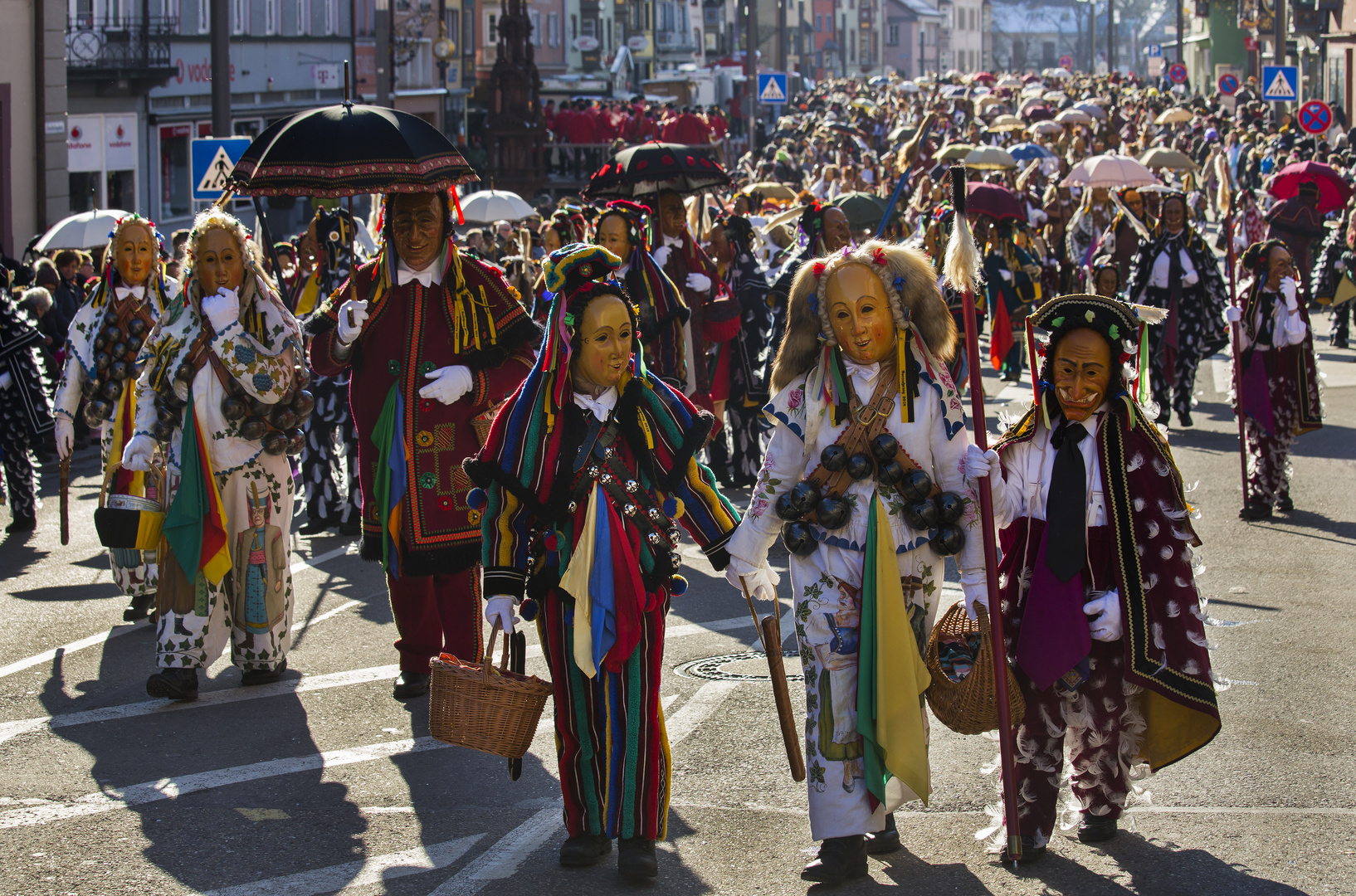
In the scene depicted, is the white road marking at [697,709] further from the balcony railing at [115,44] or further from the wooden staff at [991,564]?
the balcony railing at [115,44]

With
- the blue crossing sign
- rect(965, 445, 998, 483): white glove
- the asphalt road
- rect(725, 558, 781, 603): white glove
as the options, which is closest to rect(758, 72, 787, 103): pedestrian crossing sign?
the blue crossing sign

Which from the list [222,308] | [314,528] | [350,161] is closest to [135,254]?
[222,308]

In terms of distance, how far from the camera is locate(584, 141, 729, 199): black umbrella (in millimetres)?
9898

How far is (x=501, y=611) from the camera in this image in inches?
196

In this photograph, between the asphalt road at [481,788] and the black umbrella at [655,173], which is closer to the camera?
the asphalt road at [481,788]

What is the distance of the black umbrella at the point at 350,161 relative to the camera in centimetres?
642

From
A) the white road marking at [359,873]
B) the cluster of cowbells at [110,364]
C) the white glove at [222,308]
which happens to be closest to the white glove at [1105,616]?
the white road marking at [359,873]

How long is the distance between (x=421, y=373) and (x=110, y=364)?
240cm

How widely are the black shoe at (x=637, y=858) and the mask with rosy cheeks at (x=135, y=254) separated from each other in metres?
4.58

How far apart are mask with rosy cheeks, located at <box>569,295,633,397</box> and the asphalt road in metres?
1.54

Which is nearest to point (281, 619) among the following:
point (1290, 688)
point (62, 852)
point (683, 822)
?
point (62, 852)

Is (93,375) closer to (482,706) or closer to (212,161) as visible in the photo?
(482,706)

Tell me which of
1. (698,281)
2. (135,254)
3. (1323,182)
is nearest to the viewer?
(135,254)

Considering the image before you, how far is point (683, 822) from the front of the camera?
5500 millimetres
